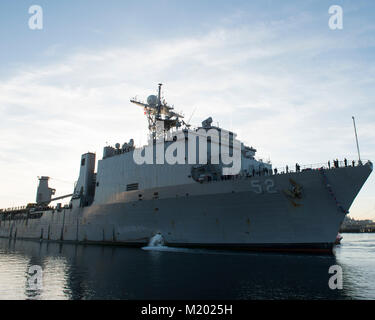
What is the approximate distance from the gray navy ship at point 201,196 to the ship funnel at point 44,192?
11685 mm

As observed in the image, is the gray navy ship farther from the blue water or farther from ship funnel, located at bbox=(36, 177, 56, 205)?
ship funnel, located at bbox=(36, 177, 56, 205)

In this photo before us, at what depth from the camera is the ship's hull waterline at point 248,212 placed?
640 inches

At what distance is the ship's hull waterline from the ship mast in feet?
23.6

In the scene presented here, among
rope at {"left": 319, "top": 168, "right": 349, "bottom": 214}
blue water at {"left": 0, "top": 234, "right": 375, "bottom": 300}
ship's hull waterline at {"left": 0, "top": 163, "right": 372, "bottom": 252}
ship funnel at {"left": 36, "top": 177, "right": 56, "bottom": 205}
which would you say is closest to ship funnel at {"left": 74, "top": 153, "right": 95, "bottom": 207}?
ship's hull waterline at {"left": 0, "top": 163, "right": 372, "bottom": 252}

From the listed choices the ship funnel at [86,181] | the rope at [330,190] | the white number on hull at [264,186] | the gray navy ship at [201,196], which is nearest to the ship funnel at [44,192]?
the gray navy ship at [201,196]

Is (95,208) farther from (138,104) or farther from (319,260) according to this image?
(319,260)

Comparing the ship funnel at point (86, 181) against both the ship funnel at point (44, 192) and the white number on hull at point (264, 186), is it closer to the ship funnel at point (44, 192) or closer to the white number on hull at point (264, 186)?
the ship funnel at point (44, 192)

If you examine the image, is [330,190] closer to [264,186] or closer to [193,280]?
[264,186]

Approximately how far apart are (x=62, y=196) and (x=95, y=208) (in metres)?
10.9

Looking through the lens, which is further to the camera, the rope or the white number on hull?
the white number on hull

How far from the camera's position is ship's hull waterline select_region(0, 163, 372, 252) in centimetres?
1627

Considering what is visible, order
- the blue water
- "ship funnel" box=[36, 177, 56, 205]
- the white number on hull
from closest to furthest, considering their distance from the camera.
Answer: the blue water < the white number on hull < "ship funnel" box=[36, 177, 56, 205]

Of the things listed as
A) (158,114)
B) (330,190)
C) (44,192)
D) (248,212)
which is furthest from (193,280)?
(44,192)

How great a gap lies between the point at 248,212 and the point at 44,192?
3489 centimetres
